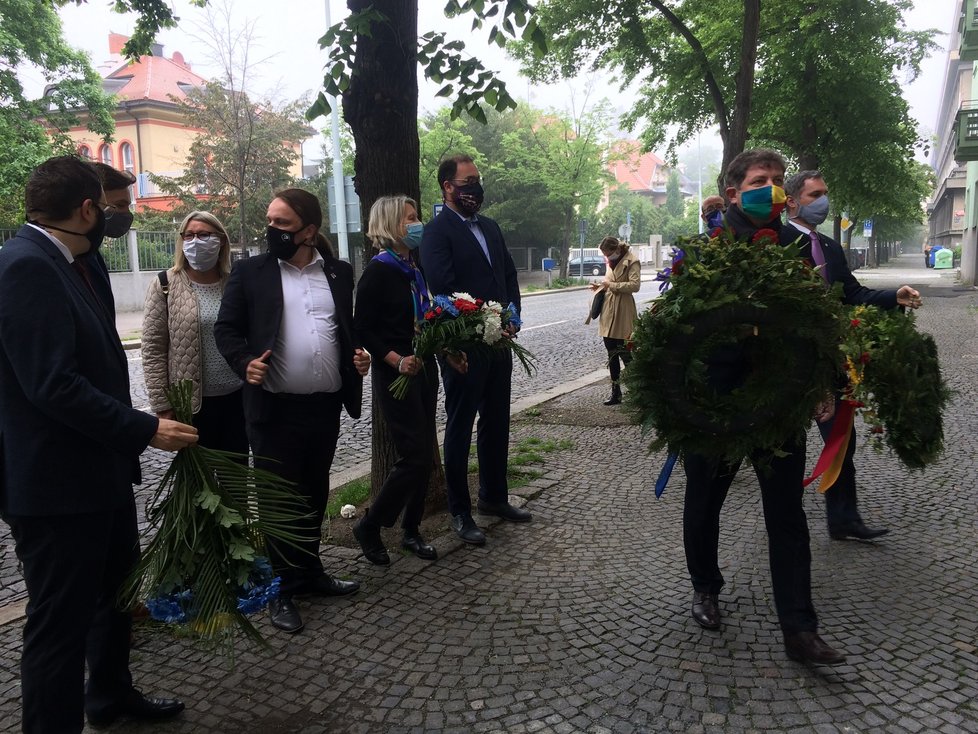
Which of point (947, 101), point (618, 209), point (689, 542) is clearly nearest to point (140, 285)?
point (689, 542)

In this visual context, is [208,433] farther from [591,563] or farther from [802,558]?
[802,558]

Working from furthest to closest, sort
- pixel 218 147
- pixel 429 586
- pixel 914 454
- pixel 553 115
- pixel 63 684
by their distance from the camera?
pixel 553 115, pixel 218 147, pixel 429 586, pixel 914 454, pixel 63 684

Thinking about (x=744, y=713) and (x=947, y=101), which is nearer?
(x=744, y=713)

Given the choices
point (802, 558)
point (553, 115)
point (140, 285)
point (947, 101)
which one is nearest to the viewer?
point (802, 558)

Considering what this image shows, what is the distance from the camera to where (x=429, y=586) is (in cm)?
415

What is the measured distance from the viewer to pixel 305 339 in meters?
3.85

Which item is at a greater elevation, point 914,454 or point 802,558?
point 914,454

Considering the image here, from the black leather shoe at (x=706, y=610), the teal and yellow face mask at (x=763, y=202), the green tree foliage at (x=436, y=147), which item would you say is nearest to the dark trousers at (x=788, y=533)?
the black leather shoe at (x=706, y=610)

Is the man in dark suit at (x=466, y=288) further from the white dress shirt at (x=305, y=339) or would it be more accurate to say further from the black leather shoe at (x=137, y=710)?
the black leather shoe at (x=137, y=710)

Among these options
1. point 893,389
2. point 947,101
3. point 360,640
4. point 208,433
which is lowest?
point 360,640

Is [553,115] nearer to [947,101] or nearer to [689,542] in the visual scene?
[689,542]

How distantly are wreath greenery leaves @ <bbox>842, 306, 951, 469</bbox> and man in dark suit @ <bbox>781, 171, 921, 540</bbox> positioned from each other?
0.44 meters

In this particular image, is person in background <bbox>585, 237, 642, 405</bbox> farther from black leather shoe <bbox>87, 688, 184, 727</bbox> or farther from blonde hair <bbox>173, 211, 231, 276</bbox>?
black leather shoe <bbox>87, 688, 184, 727</bbox>

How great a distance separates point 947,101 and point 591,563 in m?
89.5
